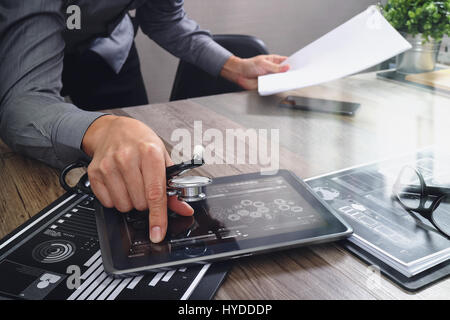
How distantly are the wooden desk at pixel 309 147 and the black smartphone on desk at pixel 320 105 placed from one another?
0.02 meters

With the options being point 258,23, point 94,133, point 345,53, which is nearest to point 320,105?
point 345,53

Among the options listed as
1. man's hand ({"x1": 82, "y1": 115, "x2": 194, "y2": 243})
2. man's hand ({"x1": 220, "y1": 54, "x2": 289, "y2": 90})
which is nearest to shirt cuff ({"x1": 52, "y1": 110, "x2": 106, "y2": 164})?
man's hand ({"x1": 82, "y1": 115, "x2": 194, "y2": 243})

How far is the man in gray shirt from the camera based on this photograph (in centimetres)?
52

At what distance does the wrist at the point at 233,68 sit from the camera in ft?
4.16

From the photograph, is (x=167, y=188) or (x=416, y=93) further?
(x=416, y=93)

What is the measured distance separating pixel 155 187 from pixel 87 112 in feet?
0.93

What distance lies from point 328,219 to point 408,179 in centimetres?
17

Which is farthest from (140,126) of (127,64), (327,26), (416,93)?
(327,26)

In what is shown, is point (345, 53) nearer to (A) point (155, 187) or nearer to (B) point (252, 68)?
(B) point (252, 68)

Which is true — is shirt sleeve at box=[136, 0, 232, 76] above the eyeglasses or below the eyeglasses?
above

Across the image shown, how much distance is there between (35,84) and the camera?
0.77m

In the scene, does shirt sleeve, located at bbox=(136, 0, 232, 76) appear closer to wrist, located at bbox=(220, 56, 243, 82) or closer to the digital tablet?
wrist, located at bbox=(220, 56, 243, 82)

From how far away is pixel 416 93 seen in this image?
43.4 inches

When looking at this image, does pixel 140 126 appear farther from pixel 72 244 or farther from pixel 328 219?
pixel 328 219
